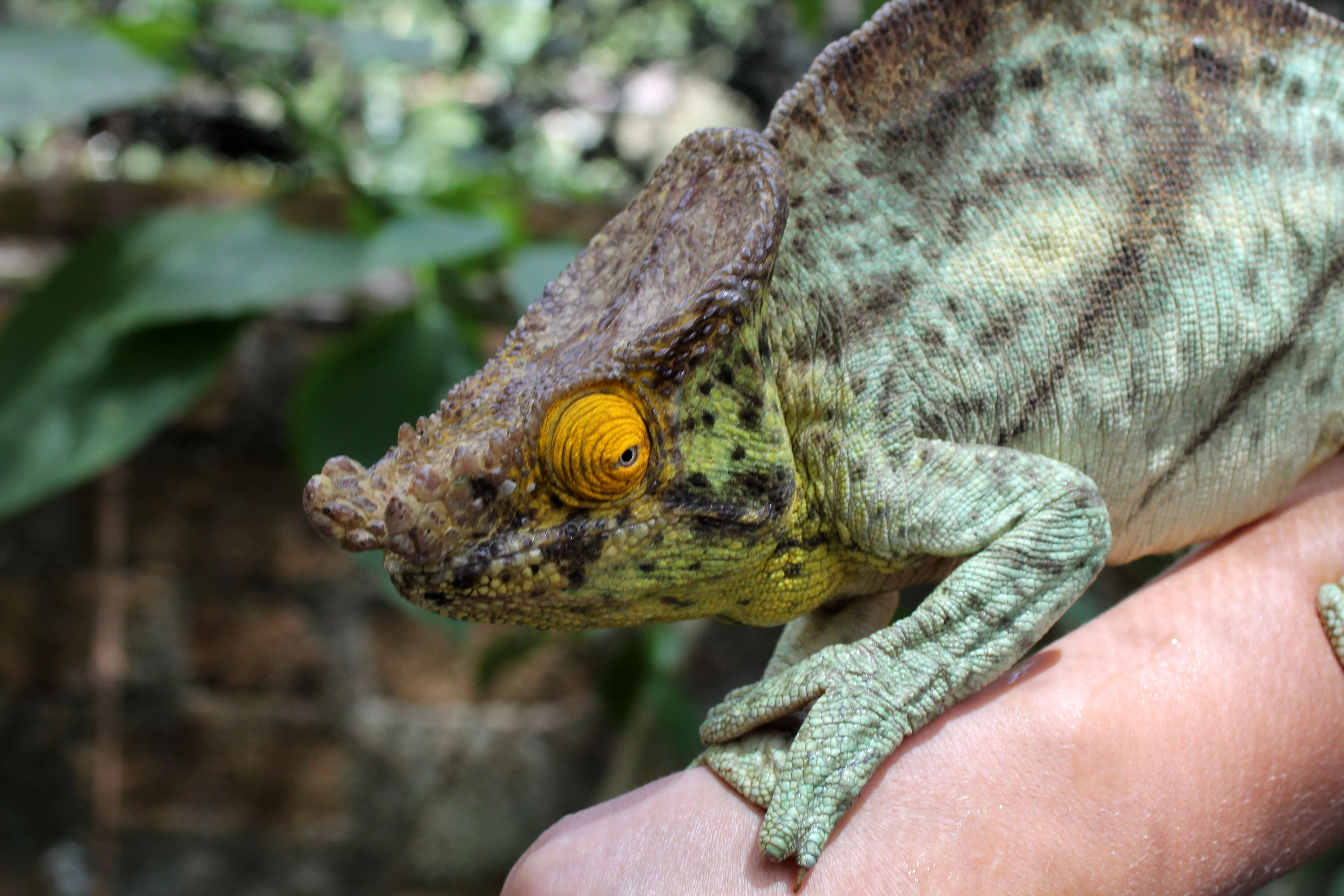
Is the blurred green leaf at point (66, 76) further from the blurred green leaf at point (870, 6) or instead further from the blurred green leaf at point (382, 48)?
the blurred green leaf at point (870, 6)

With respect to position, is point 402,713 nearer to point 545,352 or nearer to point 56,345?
point 56,345

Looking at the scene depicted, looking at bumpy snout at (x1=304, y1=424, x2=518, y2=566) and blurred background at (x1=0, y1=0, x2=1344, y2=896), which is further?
blurred background at (x1=0, y1=0, x2=1344, y2=896)

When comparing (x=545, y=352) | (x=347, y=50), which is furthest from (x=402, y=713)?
(x=545, y=352)

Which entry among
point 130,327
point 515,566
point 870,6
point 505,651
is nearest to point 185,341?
point 130,327

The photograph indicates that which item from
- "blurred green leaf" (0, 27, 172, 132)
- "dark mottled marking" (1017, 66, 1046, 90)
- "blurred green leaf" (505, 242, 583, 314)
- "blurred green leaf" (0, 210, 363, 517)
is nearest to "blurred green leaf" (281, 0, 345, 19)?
"blurred green leaf" (0, 27, 172, 132)

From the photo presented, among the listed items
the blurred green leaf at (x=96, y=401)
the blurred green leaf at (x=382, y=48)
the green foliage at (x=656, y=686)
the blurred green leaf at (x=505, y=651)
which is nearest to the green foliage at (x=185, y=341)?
the blurred green leaf at (x=96, y=401)

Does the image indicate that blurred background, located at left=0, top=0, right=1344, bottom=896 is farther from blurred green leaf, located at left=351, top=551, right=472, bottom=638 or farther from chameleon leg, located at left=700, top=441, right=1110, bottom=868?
chameleon leg, located at left=700, top=441, right=1110, bottom=868

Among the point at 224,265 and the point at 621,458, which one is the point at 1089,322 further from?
the point at 224,265
